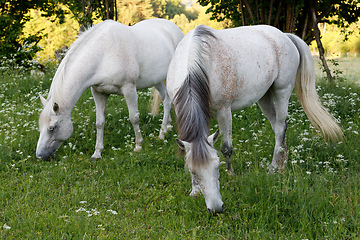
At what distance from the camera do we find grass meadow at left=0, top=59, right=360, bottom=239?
10.2 ft

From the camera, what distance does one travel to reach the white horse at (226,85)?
10.2 feet

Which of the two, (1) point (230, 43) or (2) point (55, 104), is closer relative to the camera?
(1) point (230, 43)

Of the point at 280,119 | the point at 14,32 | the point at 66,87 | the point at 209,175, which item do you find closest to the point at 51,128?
the point at 66,87

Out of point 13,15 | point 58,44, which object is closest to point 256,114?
point 13,15

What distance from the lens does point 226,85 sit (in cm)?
393

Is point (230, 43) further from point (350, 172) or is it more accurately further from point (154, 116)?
point (154, 116)

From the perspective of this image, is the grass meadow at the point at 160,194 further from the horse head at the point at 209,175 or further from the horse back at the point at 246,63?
the horse back at the point at 246,63

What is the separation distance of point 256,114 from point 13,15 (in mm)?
8813

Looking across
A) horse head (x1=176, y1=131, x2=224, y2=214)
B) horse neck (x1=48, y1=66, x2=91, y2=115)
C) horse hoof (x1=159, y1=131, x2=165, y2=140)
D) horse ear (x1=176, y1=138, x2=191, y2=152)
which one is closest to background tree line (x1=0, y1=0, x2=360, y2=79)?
horse neck (x1=48, y1=66, x2=91, y2=115)

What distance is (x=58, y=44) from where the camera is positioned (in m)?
40.8

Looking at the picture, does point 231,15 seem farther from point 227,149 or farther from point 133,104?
point 227,149

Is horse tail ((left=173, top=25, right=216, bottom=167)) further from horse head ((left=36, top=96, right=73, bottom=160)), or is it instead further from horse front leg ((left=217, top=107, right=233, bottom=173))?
horse head ((left=36, top=96, right=73, bottom=160))

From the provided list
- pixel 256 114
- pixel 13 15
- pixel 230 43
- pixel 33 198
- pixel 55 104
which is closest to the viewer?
pixel 33 198

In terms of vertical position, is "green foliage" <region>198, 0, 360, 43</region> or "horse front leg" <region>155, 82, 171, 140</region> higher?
"green foliage" <region>198, 0, 360, 43</region>
